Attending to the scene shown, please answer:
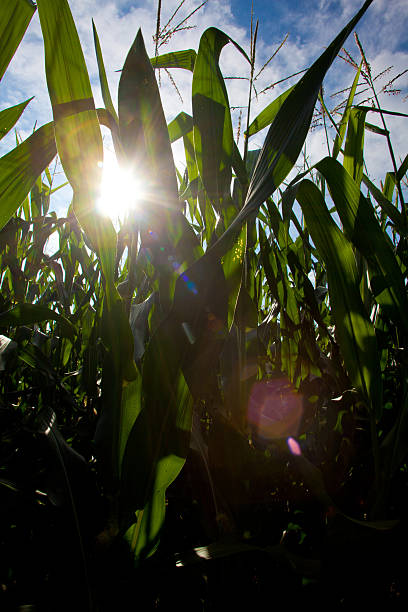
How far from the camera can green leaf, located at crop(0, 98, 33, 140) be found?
1.35 ft

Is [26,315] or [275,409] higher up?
[26,315]

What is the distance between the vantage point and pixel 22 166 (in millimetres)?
375

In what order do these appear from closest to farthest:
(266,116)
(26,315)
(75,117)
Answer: (75,117) → (26,315) → (266,116)

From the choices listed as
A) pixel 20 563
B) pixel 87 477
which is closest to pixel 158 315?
pixel 87 477

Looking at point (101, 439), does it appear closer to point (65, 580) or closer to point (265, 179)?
point (65, 580)

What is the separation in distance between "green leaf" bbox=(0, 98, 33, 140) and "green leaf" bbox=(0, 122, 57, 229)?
0.26 ft

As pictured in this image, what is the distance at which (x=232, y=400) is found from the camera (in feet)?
1.66

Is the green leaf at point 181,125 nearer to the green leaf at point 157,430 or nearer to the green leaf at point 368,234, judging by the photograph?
the green leaf at point 368,234

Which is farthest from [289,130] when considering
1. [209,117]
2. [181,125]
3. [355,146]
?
[181,125]

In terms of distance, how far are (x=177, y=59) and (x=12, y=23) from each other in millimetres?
301

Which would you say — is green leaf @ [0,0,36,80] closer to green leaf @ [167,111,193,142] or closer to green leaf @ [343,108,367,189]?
green leaf @ [167,111,193,142]

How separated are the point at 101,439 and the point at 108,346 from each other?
0.11 m

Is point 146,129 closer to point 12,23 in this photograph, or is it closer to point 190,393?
point 12,23

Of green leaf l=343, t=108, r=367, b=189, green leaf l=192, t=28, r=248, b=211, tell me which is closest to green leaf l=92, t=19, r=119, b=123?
green leaf l=192, t=28, r=248, b=211
